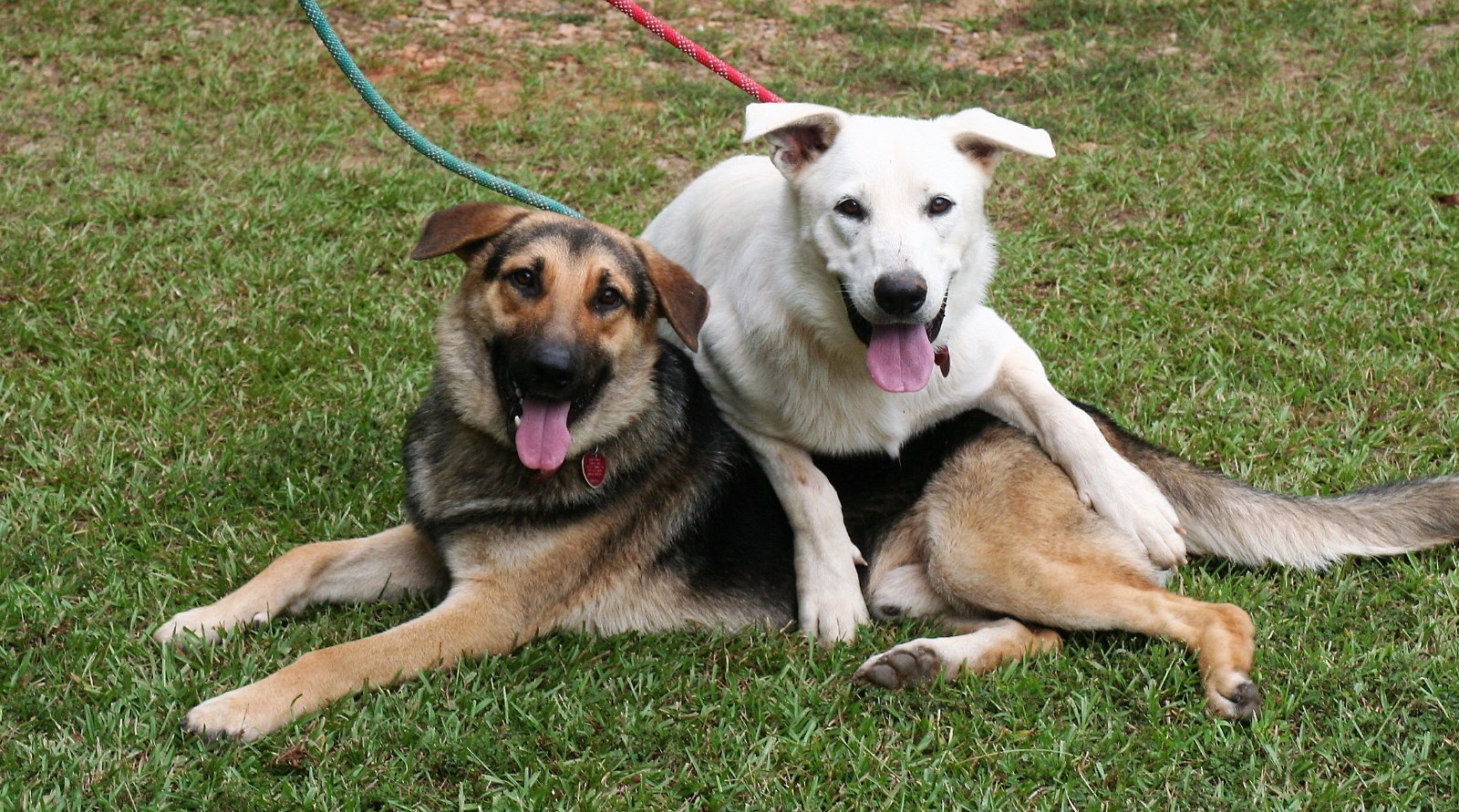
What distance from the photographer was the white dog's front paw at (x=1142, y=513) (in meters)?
4.56

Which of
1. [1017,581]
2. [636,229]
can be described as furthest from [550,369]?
[636,229]

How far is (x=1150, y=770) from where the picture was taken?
151 inches

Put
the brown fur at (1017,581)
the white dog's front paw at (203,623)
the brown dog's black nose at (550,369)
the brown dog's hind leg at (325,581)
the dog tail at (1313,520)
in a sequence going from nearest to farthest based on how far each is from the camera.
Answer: the brown dog's black nose at (550,369) < the brown fur at (1017,581) < the white dog's front paw at (203,623) < the brown dog's hind leg at (325,581) < the dog tail at (1313,520)

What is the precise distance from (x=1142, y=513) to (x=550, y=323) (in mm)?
2200

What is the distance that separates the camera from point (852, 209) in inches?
176

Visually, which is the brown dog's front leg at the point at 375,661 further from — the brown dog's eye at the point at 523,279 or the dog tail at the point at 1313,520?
the dog tail at the point at 1313,520

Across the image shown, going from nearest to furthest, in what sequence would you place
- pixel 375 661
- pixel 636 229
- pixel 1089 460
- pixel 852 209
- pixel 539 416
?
pixel 375 661
pixel 539 416
pixel 852 209
pixel 1089 460
pixel 636 229

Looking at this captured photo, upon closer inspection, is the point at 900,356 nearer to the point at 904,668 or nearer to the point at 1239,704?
the point at 904,668

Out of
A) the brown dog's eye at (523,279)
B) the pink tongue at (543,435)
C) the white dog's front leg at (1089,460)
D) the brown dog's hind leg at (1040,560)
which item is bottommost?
the brown dog's hind leg at (1040,560)

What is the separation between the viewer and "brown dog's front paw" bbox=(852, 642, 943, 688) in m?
4.22

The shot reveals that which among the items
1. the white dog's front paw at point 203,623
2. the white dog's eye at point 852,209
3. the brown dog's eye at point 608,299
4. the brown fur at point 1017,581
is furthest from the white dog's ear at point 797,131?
the white dog's front paw at point 203,623

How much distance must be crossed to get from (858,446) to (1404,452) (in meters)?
2.59

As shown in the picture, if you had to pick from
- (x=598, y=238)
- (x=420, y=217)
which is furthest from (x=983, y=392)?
(x=420, y=217)

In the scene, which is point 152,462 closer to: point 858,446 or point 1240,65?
point 858,446
